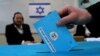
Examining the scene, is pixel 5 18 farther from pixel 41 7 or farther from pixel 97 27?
pixel 97 27

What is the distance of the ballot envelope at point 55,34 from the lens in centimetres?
92

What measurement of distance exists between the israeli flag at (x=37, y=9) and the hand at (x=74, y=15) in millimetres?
4388

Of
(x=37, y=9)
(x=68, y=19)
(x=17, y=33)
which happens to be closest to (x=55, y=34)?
(x=68, y=19)

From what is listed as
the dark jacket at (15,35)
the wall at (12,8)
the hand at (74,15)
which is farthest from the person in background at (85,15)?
the wall at (12,8)

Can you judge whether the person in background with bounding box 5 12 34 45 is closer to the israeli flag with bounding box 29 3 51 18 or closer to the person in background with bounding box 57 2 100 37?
the israeli flag with bounding box 29 3 51 18

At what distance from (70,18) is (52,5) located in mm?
4474

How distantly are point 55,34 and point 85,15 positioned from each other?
0.59 feet

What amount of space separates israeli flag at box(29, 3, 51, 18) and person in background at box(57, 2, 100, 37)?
4.38 meters

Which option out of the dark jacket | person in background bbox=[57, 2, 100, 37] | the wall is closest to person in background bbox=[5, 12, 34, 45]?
the dark jacket

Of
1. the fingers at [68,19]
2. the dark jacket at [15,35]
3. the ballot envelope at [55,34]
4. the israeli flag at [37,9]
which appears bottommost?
the dark jacket at [15,35]

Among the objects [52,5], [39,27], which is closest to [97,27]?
[39,27]

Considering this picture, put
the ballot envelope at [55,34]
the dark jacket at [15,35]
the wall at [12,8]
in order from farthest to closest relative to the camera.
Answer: the wall at [12,8] → the dark jacket at [15,35] → the ballot envelope at [55,34]

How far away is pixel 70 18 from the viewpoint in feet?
3.21

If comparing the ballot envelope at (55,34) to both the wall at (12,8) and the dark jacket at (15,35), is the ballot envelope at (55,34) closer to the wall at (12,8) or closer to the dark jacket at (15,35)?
the dark jacket at (15,35)
